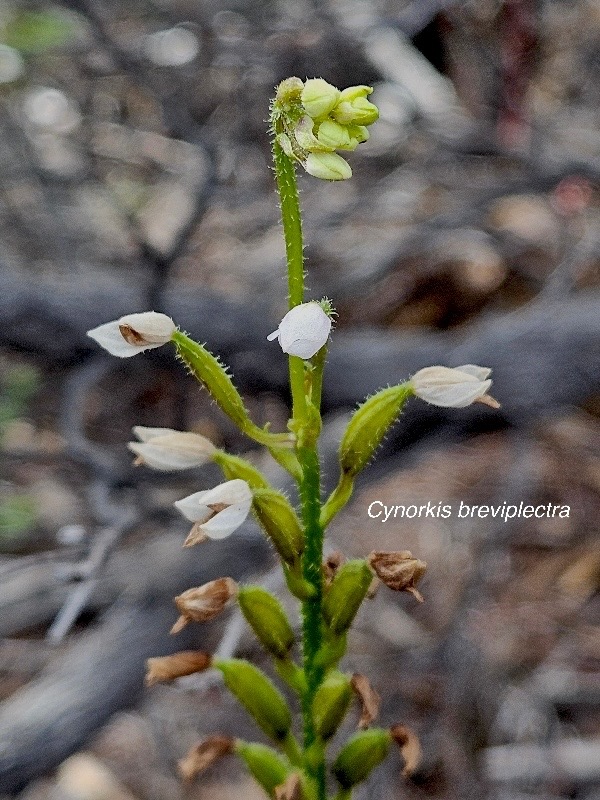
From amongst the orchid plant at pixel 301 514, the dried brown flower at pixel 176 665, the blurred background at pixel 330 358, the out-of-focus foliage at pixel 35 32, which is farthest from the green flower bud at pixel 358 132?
the out-of-focus foliage at pixel 35 32

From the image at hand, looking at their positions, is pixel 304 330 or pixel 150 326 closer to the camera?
pixel 304 330

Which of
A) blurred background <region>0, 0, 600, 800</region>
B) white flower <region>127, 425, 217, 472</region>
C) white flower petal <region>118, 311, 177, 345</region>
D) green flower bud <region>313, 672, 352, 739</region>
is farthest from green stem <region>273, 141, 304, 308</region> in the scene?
blurred background <region>0, 0, 600, 800</region>

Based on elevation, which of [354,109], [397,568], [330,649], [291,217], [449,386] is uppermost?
[354,109]

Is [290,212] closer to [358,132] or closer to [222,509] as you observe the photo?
[358,132]

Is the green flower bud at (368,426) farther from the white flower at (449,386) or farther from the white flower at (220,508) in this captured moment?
the white flower at (220,508)

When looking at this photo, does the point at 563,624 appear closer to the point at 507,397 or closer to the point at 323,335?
the point at 507,397

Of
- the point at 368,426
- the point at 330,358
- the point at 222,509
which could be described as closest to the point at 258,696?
the point at 222,509
